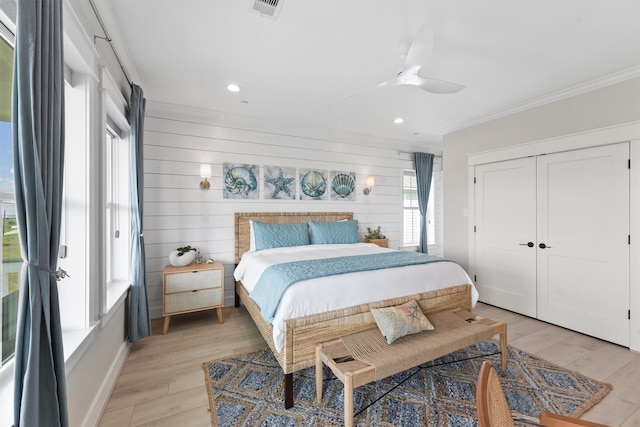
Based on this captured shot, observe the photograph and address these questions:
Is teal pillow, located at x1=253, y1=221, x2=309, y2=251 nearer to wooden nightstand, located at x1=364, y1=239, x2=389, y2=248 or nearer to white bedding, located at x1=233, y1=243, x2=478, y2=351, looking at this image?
white bedding, located at x1=233, y1=243, x2=478, y2=351

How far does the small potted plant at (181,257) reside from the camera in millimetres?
3125

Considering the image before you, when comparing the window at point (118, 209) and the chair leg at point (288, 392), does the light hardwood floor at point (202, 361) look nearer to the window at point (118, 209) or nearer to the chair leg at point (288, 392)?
the chair leg at point (288, 392)

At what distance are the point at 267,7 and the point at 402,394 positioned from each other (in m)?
2.79

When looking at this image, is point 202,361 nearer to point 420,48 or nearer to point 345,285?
point 345,285

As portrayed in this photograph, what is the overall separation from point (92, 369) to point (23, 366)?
999 millimetres

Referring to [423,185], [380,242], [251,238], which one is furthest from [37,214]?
[423,185]

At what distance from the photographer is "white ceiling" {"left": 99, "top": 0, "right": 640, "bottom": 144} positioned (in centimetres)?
180

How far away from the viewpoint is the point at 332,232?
3.91 meters

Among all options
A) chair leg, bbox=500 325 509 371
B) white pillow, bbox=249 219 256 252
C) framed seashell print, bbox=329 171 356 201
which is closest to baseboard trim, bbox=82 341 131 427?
white pillow, bbox=249 219 256 252

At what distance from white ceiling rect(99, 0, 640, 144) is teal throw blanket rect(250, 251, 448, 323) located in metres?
1.51

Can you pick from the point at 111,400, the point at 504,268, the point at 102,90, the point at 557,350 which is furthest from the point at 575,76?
the point at 111,400

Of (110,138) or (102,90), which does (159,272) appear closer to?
(110,138)

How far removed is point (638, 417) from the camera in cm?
175

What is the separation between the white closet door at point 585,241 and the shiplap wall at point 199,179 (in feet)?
9.07
